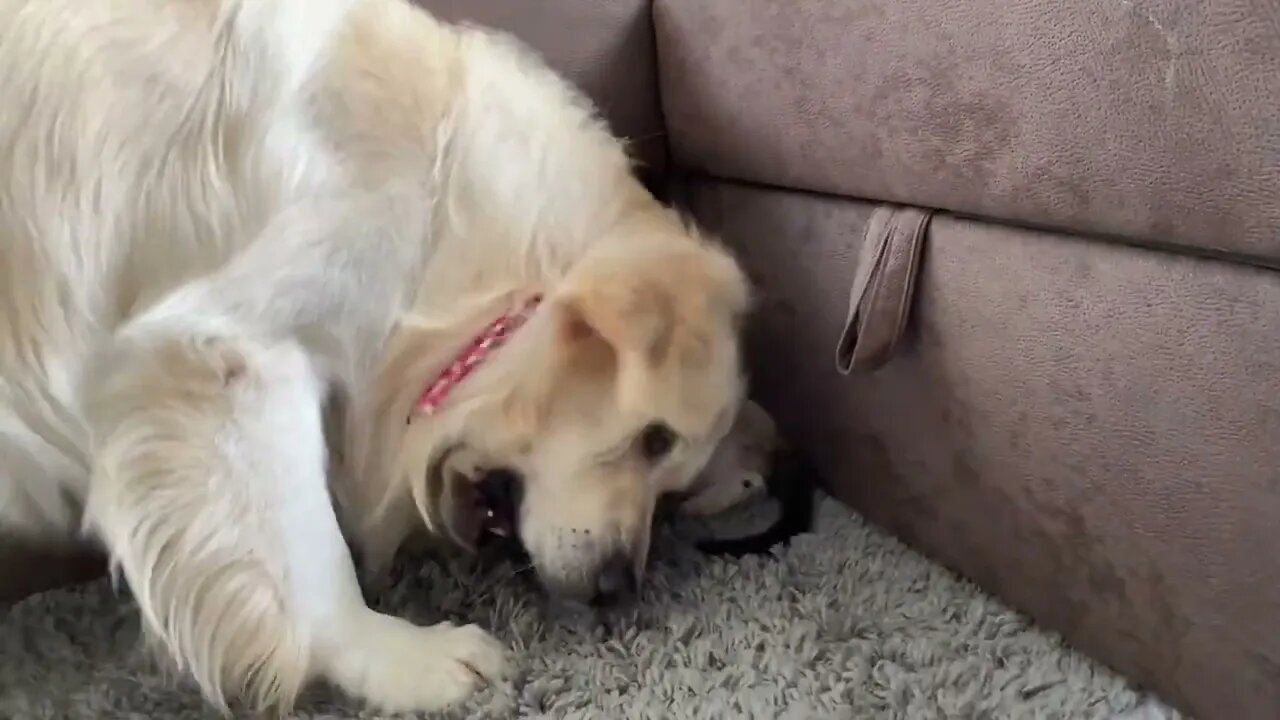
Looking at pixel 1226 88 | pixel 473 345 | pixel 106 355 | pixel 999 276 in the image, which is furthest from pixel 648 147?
pixel 1226 88

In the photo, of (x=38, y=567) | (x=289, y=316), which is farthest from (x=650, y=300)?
(x=38, y=567)

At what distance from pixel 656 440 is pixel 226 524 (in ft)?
1.62

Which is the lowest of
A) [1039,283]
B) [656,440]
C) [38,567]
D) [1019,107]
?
[38,567]

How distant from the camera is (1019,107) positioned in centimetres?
111

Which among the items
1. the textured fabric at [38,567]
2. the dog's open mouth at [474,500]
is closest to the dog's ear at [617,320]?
the dog's open mouth at [474,500]

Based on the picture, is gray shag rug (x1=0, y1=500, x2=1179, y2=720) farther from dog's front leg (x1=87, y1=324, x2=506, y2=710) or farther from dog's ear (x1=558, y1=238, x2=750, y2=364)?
dog's ear (x1=558, y1=238, x2=750, y2=364)

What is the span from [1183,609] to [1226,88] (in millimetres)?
497

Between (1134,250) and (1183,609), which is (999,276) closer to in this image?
(1134,250)

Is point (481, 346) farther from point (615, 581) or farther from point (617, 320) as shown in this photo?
point (615, 581)

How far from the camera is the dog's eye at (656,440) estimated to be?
1.38m

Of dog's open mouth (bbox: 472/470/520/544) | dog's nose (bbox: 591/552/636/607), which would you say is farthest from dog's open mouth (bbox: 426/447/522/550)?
dog's nose (bbox: 591/552/636/607)

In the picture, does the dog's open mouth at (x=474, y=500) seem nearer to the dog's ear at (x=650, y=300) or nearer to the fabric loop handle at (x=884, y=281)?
the dog's ear at (x=650, y=300)

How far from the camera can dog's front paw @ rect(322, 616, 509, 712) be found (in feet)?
4.06

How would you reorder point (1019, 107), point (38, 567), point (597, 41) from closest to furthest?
1. point (1019, 107)
2. point (38, 567)
3. point (597, 41)
